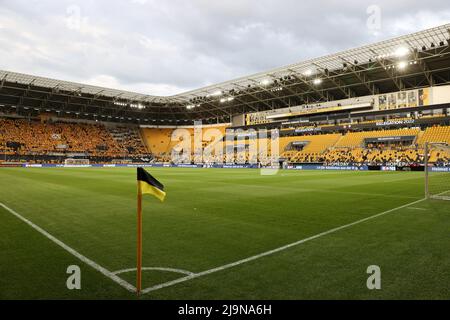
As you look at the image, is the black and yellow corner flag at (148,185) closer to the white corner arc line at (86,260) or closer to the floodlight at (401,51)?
the white corner arc line at (86,260)

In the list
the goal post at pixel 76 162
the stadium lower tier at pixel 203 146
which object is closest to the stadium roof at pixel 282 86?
the stadium lower tier at pixel 203 146

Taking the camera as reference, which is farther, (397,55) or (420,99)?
(420,99)

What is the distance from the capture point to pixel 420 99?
53.9 metres

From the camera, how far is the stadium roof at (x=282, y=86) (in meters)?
45.8

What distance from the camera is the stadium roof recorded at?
45.8m

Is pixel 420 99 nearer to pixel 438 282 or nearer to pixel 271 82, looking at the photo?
pixel 271 82

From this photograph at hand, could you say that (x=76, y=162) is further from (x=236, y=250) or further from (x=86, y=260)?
(x=236, y=250)

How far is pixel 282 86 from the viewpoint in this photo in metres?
62.7

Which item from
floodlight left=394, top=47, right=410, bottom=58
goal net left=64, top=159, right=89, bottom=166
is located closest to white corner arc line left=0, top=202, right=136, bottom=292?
floodlight left=394, top=47, right=410, bottom=58

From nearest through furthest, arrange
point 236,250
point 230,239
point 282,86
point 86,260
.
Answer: point 86,260
point 236,250
point 230,239
point 282,86

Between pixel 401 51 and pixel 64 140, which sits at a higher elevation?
pixel 401 51

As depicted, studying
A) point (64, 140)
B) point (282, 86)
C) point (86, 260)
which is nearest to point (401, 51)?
point (282, 86)
